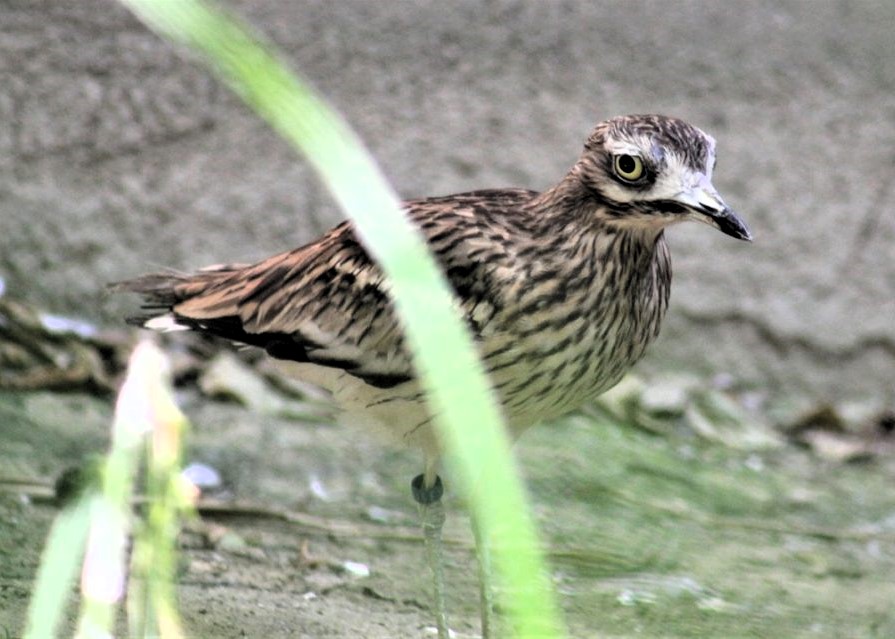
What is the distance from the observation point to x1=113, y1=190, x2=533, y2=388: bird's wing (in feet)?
10.9

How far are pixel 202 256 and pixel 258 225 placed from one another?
214 millimetres

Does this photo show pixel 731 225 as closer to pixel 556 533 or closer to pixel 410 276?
pixel 556 533

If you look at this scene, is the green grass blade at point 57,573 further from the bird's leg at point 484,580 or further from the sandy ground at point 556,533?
the bird's leg at point 484,580

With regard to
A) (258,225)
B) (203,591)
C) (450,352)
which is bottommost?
(450,352)

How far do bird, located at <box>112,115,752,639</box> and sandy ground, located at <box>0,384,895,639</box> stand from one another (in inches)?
14.1

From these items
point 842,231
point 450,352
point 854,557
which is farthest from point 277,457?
point 450,352

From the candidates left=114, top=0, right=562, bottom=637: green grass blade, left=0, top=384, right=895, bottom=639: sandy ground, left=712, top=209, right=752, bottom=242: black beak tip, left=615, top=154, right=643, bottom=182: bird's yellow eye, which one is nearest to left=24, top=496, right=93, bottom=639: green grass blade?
left=114, top=0, right=562, bottom=637: green grass blade

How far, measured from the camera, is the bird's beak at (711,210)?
9.86 ft

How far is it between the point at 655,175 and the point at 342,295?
80cm

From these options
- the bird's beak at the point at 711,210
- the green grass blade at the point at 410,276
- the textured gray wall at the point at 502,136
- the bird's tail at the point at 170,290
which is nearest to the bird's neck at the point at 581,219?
the bird's beak at the point at 711,210

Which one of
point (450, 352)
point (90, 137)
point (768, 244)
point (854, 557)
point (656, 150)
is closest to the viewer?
point (450, 352)

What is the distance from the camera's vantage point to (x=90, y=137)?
4914mm

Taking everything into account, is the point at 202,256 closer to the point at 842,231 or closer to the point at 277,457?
the point at 277,457

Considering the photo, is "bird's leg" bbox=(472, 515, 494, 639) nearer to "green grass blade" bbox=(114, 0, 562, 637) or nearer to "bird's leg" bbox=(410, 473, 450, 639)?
"bird's leg" bbox=(410, 473, 450, 639)
